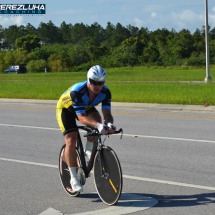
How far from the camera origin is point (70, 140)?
4.76m

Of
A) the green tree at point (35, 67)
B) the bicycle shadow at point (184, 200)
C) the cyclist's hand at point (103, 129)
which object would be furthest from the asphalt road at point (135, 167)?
the green tree at point (35, 67)

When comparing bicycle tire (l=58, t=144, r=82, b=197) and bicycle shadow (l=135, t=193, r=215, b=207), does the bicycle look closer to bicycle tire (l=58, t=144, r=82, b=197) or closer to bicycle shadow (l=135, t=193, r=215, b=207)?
bicycle tire (l=58, t=144, r=82, b=197)

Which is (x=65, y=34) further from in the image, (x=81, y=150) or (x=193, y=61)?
(x=81, y=150)

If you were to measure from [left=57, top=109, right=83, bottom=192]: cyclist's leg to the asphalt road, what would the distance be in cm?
31

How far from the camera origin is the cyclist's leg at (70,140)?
4773 mm

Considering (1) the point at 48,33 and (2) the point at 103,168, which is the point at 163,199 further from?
(1) the point at 48,33

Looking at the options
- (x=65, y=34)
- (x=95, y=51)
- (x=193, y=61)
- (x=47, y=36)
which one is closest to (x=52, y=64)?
(x=95, y=51)

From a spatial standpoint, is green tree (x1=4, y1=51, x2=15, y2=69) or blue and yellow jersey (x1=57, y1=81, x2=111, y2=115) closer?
blue and yellow jersey (x1=57, y1=81, x2=111, y2=115)

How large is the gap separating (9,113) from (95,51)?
7821 centimetres

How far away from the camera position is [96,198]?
5.03m

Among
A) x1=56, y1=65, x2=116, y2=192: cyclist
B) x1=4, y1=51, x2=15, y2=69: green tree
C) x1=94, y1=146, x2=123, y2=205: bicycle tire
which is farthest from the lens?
x1=4, y1=51, x2=15, y2=69: green tree

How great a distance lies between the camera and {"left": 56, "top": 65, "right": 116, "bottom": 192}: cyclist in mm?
4469

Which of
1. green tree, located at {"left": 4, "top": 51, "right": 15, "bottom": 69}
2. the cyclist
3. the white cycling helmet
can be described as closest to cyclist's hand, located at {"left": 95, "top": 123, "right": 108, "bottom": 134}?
the cyclist

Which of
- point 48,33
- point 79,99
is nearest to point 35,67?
point 79,99
